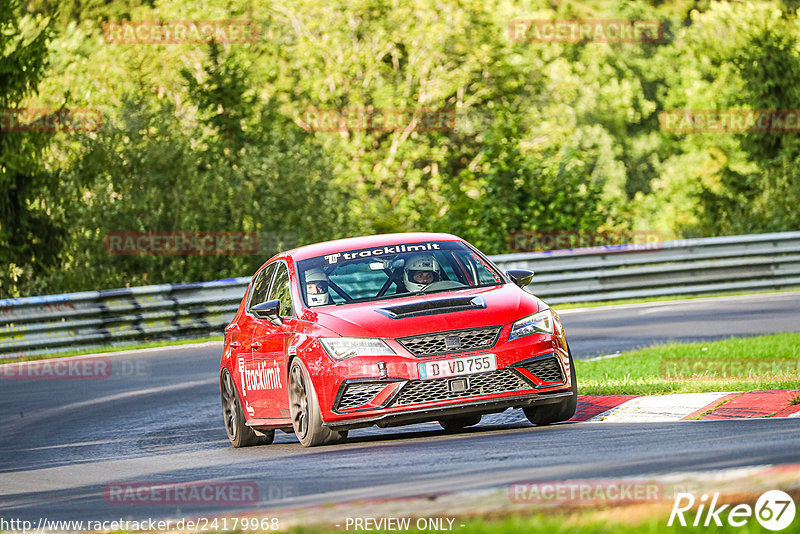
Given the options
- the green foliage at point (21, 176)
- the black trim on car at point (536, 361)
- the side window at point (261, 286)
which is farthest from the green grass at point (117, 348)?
the black trim on car at point (536, 361)

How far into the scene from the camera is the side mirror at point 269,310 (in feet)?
34.7

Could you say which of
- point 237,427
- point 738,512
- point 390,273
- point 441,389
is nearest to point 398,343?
point 441,389

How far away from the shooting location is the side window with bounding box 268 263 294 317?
→ 1077cm

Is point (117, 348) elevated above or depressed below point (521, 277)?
below

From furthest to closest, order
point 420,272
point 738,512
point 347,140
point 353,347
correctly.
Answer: point 347,140, point 420,272, point 353,347, point 738,512

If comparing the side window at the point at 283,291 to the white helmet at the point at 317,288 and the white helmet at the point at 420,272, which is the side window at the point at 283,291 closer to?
the white helmet at the point at 317,288

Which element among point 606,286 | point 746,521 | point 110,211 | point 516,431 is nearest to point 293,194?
point 110,211

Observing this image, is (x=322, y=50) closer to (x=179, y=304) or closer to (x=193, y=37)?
(x=193, y=37)

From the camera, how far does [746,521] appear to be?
5281 mm

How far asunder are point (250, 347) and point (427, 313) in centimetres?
221

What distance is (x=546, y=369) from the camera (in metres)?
9.83

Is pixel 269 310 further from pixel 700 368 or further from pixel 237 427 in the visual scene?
pixel 700 368

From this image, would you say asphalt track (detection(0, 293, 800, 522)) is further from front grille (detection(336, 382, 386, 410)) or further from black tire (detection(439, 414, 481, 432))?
front grille (detection(336, 382, 386, 410))

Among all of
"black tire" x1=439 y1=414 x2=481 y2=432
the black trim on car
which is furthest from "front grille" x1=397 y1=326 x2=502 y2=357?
"black tire" x1=439 y1=414 x2=481 y2=432
